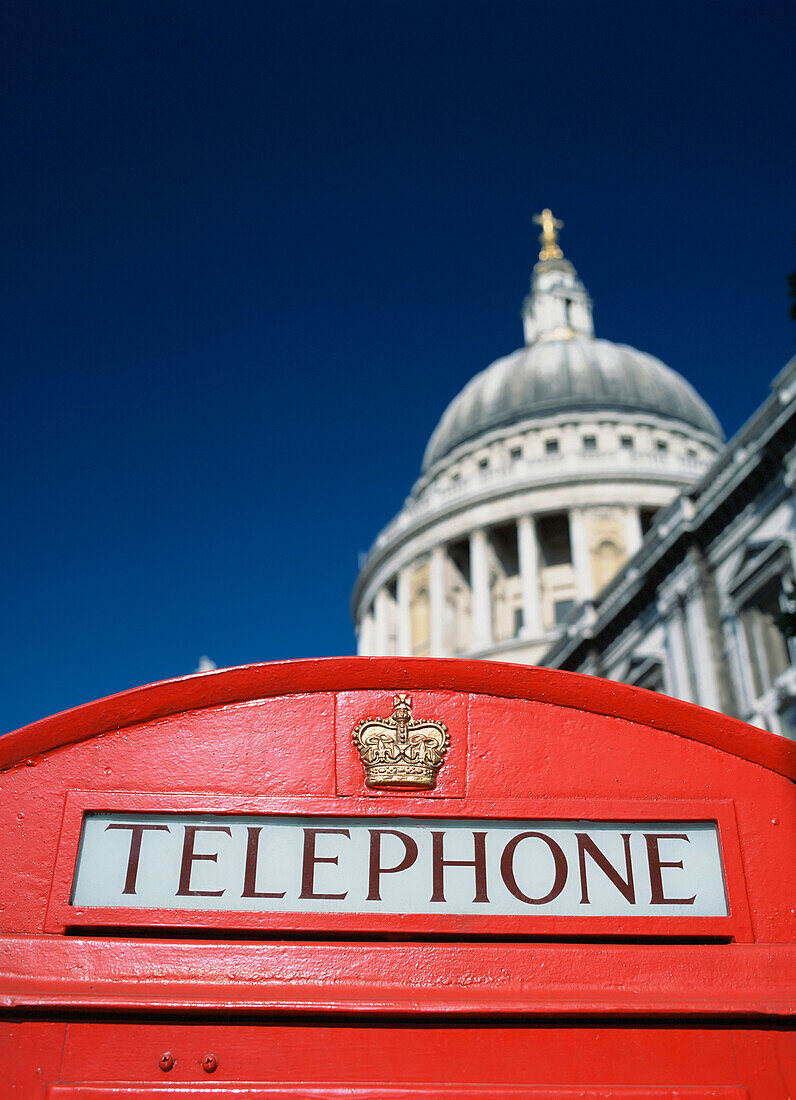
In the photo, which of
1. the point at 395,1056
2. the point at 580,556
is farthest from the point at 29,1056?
the point at 580,556

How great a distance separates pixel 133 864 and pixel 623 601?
25.4m

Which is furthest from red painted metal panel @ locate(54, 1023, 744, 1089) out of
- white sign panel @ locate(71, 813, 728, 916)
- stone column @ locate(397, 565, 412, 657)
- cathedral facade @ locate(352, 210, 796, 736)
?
stone column @ locate(397, 565, 412, 657)

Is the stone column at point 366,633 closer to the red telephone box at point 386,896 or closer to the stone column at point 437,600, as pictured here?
the stone column at point 437,600

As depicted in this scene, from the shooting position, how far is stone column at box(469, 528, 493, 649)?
43.2 m

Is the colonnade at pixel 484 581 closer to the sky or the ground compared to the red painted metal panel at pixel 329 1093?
closer to the sky

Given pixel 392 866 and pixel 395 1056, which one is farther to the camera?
pixel 392 866

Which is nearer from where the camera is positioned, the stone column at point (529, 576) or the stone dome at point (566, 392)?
the stone column at point (529, 576)

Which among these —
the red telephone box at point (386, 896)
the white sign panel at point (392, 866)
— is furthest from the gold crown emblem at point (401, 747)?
the white sign panel at point (392, 866)

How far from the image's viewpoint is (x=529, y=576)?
43281 millimetres

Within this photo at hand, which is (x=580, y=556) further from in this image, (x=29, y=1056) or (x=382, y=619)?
(x=29, y=1056)

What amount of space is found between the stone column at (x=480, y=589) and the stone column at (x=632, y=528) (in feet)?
17.9

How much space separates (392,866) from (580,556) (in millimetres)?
40443

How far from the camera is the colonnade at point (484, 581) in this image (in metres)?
42.4

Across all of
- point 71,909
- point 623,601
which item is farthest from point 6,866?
point 623,601
